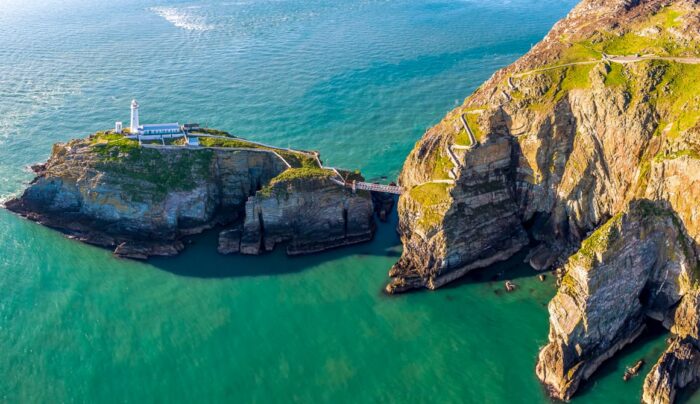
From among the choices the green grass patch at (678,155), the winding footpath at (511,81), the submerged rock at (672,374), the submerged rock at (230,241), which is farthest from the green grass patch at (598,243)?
the submerged rock at (230,241)

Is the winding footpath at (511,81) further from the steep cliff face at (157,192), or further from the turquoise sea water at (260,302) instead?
the steep cliff face at (157,192)

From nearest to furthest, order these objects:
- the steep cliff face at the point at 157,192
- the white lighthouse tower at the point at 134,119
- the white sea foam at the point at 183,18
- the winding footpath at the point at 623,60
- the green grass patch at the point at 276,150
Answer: the winding footpath at the point at 623,60 → the steep cliff face at the point at 157,192 → the green grass patch at the point at 276,150 → the white lighthouse tower at the point at 134,119 → the white sea foam at the point at 183,18

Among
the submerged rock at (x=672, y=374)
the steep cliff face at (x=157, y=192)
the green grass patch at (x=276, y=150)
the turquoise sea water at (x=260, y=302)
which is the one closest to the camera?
the submerged rock at (x=672, y=374)

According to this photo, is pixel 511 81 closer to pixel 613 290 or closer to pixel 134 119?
pixel 613 290

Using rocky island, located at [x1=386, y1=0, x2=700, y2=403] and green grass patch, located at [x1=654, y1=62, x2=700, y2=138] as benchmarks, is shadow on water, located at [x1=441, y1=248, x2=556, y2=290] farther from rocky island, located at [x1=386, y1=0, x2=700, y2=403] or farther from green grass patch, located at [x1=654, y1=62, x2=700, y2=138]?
green grass patch, located at [x1=654, y1=62, x2=700, y2=138]

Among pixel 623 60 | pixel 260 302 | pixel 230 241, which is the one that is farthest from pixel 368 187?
pixel 623 60

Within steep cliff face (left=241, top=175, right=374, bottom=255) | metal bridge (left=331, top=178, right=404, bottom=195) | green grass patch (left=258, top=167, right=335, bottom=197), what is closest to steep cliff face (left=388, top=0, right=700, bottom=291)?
metal bridge (left=331, top=178, right=404, bottom=195)
